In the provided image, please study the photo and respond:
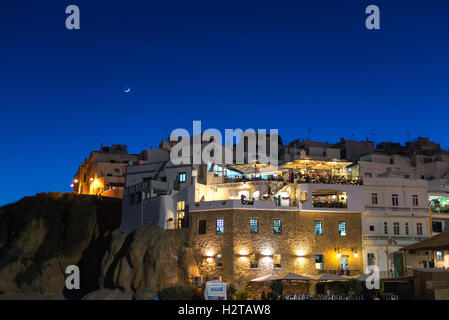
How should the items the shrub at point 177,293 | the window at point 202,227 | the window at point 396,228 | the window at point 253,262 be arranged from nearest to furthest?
the shrub at point 177,293 → the window at point 253,262 → the window at point 202,227 → the window at point 396,228

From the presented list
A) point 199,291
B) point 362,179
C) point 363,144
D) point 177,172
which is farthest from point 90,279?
point 363,144

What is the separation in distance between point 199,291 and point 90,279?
67.6ft

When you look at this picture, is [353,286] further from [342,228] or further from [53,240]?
[53,240]

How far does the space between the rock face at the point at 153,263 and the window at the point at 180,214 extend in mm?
1719

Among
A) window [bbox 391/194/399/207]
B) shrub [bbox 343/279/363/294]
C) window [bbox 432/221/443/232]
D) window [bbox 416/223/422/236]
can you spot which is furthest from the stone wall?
window [bbox 432/221/443/232]

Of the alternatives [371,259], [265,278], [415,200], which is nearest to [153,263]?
[265,278]

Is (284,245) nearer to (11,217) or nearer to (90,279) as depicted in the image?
(90,279)

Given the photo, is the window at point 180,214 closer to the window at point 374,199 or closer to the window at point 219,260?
the window at point 219,260

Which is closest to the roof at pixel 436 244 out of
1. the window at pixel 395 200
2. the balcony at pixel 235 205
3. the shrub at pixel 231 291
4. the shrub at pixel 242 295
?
the window at pixel 395 200

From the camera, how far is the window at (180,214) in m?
55.0

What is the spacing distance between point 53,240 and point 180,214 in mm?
20616

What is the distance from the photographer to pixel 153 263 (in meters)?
50.7

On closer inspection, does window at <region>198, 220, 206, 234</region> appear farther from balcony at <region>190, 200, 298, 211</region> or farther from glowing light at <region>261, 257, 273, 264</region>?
glowing light at <region>261, 257, 273, 264</region>

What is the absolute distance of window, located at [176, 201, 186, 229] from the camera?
5503 centimetres
